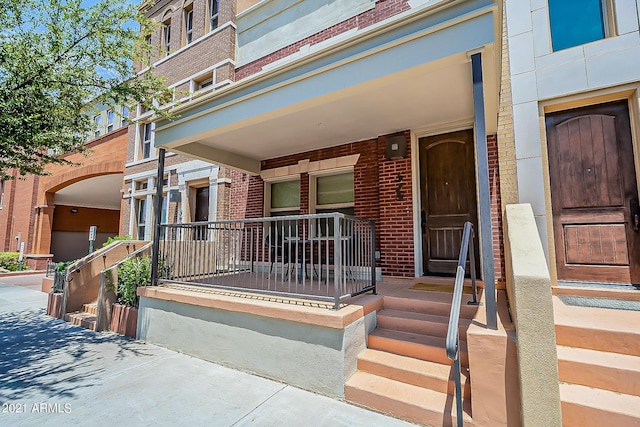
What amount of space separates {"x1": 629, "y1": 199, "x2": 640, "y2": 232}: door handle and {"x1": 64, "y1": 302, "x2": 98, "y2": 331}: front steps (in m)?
7.89

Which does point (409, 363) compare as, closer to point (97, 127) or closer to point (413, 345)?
point (413, 345)

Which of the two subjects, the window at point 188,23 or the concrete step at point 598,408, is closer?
the concrete step at point 598,408

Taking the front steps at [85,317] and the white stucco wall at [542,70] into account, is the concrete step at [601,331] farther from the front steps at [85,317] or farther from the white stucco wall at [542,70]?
the front steps at [85,317]

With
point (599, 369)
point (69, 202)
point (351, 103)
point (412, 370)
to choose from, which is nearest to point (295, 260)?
point (412, 370)

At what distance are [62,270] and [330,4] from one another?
8.42 meters

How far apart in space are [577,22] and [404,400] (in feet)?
16.6

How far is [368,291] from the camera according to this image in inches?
151

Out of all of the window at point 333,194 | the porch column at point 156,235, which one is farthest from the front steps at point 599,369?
the porch column at point 156,235

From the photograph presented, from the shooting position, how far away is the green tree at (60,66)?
437 centimetres

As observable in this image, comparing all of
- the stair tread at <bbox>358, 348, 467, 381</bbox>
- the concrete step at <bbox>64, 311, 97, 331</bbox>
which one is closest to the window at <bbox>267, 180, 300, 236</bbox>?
the concrete step at <bbox>64, 311, 97, 331</bbox>

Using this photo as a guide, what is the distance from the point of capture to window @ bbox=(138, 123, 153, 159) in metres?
10.0

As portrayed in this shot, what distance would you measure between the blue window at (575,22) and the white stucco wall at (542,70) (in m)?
0.11

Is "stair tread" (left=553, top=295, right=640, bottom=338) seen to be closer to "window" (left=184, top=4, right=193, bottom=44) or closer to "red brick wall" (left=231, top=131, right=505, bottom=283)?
"red brick wall" (left=231, top=131, right=505, bottom=283)

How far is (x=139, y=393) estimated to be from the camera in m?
2.94
